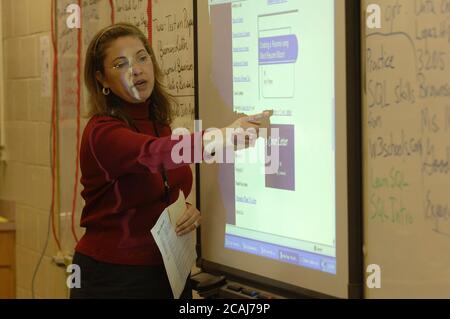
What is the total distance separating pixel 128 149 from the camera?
1.51m

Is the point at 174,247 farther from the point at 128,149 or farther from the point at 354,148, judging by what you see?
the point at 354,148

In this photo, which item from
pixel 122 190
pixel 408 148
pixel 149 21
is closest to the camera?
pixel 408 148

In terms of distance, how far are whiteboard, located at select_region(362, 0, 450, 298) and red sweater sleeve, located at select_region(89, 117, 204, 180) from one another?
1.31ft

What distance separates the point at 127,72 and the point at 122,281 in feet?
1.70

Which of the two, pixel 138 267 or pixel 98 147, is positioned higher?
pixel 98 147

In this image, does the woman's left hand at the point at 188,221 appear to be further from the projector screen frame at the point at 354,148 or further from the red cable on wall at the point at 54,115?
the red cable on wall at the point at 54,115

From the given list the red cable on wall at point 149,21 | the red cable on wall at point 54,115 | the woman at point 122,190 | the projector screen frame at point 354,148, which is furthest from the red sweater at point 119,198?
the red cable on wall at point 54,115

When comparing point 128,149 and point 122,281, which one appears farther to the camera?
point 122,281

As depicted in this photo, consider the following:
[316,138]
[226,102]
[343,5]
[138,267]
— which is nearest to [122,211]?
[138,267]

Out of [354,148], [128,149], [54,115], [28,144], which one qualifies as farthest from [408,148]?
[28,144]

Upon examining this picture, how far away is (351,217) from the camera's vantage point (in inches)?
53.1

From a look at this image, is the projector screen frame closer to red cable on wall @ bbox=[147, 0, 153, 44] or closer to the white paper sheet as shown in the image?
the white paper sheet

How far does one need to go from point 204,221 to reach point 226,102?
345 mm
